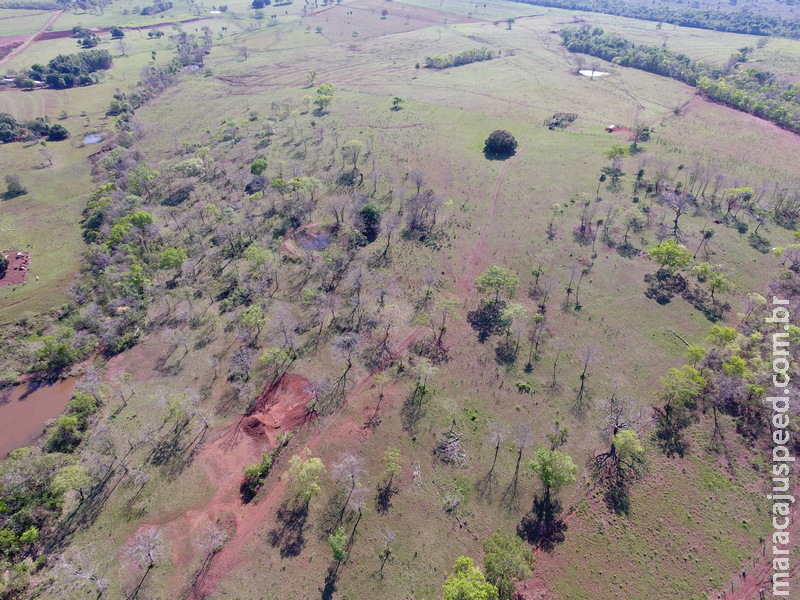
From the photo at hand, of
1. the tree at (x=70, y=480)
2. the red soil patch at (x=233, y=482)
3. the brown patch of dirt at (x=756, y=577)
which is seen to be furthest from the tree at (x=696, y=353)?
the tree at (x=70, y=480)

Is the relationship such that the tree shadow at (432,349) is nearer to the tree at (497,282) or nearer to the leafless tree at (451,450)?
the leafless tree at (451,450)

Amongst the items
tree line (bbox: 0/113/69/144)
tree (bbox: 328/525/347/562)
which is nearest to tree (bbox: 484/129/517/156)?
tree (bbox: 328/525/347/562)

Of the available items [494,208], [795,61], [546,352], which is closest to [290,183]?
[494,208]

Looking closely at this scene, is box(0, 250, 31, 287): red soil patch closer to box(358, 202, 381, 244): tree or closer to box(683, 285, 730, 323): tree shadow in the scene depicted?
box(358, 202, 381, 244): tree

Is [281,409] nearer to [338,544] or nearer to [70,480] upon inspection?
[338,544]

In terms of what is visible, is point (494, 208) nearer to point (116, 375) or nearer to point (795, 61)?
point (116, 375)

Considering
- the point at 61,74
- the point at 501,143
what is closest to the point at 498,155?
the point at 501,143
